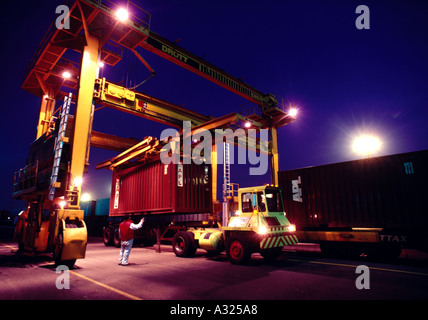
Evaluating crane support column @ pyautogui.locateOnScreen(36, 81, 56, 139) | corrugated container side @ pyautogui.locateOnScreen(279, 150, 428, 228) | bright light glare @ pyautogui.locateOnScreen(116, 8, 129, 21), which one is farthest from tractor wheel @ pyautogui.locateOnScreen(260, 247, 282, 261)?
crane support column @ pyautogui.locateOnScreen(36, 81, 56, 139)

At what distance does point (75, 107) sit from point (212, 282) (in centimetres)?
754

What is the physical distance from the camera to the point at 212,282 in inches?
220

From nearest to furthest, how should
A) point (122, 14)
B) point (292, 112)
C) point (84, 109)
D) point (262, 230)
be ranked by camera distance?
1. point (262, 230)
2. point (84, 109)
3. point (122, 14)
4. point (292, 112)

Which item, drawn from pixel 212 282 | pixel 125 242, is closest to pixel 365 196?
pixel 212 282

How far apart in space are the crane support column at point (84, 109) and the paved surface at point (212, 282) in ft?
8.51

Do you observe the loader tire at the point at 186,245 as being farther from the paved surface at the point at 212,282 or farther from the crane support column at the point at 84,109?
the crane support column at the point at 84,109

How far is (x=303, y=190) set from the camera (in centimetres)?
1014

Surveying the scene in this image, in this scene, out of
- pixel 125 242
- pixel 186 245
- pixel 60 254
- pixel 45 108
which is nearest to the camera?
pixel 60 254

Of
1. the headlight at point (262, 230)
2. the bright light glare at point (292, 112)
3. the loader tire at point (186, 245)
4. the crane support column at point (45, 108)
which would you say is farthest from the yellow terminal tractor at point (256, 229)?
the crane support column at point (45, 108)

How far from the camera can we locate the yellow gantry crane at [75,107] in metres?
7.53

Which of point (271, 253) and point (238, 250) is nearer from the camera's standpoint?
point (238, 250)

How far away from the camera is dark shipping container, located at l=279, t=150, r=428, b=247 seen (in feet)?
25.3

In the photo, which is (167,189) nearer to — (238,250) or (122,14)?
(238,250)
